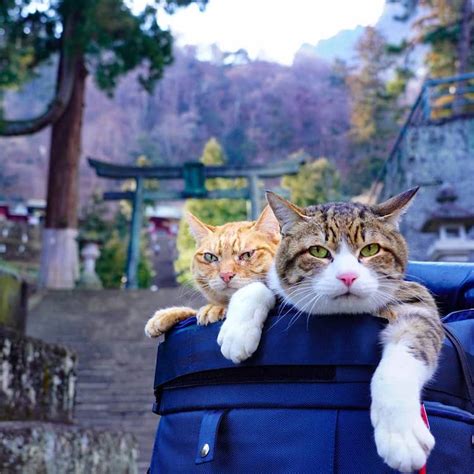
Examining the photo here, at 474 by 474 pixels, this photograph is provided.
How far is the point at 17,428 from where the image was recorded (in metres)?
2.74

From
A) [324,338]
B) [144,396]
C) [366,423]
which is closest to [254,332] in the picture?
[324,338]

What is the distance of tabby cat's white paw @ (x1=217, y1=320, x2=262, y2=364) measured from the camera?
1500 millimetres

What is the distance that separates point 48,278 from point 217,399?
1138 centimetres

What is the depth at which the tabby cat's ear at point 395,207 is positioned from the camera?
1714 mm

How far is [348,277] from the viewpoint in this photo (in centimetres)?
152

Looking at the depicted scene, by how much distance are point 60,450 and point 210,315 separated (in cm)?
149

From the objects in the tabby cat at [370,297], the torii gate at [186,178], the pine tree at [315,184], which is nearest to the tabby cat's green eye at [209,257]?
the tabby cat at [370,297]

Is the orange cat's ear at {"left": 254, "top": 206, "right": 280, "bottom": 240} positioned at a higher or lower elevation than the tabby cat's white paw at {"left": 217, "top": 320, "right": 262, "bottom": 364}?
higher

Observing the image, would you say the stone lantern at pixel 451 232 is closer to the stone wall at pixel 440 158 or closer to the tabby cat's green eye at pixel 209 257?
the stone wall at pixel 440 158

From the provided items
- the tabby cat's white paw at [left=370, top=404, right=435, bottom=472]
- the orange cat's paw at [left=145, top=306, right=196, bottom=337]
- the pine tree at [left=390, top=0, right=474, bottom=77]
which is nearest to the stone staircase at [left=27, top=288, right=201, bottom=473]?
the orange cat's paw at [left=145, top=306, right=196, bottom=337]

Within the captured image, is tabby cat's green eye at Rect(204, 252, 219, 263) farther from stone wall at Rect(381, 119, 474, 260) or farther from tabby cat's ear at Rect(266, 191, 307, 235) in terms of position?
stone wall at Rect(381, 119, 474, 260)

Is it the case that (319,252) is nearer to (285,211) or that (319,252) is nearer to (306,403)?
(285,211)

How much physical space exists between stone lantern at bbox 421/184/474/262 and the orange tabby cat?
217 inches

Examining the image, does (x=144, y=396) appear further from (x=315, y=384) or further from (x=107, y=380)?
(x=315, y=384)
